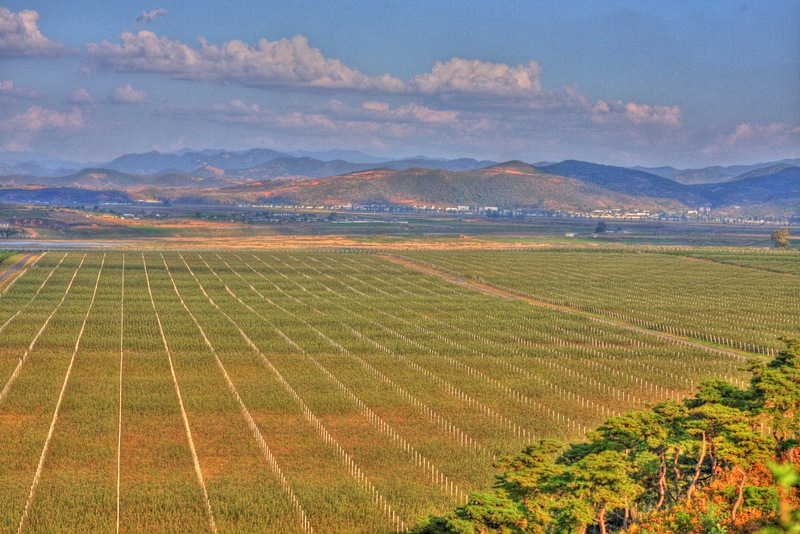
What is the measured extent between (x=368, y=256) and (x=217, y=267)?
25886 mm

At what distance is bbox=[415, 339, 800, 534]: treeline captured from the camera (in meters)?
21.1

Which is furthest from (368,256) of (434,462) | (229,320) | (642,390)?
(434,462)

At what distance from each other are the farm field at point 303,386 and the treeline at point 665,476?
490cm

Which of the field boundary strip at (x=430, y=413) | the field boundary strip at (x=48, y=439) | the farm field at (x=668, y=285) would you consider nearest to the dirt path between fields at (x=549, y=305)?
the farm field at (x=668, y=285)

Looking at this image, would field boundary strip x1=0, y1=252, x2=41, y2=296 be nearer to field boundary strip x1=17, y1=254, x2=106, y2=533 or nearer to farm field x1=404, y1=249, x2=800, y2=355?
field boundary strip x1=17, y1=254, x2=106, y2=533

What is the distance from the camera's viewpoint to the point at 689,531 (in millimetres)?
21734

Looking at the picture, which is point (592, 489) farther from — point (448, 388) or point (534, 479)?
point (448, 388)

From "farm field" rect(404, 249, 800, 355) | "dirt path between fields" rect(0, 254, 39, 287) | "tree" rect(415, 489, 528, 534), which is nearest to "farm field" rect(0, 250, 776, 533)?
"farm field" rect(404, 249, 800, 355)

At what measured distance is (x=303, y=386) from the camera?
138 ft

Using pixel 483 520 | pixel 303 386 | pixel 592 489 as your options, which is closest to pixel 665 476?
pixel 592 489

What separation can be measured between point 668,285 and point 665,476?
6503 cm

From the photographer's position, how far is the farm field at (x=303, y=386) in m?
27.9

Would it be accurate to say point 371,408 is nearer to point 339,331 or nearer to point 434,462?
point 434,462

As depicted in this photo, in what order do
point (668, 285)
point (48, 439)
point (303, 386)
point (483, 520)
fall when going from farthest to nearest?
point (668, 285)
point (303, 386)
point (48, 439)
point (483, 520)
